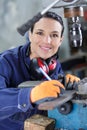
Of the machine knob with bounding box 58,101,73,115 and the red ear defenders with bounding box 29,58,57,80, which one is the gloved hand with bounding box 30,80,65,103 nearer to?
the machine knob with bounding box 58,101,73,115

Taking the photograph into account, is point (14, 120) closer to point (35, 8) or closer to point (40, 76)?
point (40, 76)

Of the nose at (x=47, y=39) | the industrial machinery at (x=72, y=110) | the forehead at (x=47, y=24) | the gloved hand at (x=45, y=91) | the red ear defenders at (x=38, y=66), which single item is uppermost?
the forehead at (x=47, y=24)

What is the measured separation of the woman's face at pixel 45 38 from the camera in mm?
1157

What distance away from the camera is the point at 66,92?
3.38 feet

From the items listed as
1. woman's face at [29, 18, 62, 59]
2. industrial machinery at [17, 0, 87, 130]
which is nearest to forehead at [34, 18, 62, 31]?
woman's face at [29, 18, 62, 59]

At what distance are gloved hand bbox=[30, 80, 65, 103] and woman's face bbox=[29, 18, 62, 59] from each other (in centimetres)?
23

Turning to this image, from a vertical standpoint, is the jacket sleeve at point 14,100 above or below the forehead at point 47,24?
below

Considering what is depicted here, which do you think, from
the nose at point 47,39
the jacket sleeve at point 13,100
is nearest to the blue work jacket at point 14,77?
the jacket sleeve at point 13,100

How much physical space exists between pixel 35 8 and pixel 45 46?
3.66 feet

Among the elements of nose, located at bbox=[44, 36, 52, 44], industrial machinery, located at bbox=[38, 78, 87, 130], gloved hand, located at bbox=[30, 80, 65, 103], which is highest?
nose, located at bbox=[44, 36, 52, 44]

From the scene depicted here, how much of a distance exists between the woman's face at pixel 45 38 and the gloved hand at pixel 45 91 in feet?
0.76

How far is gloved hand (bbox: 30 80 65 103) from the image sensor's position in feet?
3.11

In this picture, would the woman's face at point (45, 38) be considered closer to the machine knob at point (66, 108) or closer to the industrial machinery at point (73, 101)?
the industrial machinery at point (73, 101)

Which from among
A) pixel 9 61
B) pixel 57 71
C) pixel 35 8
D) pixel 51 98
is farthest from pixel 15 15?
pixel 51 98
